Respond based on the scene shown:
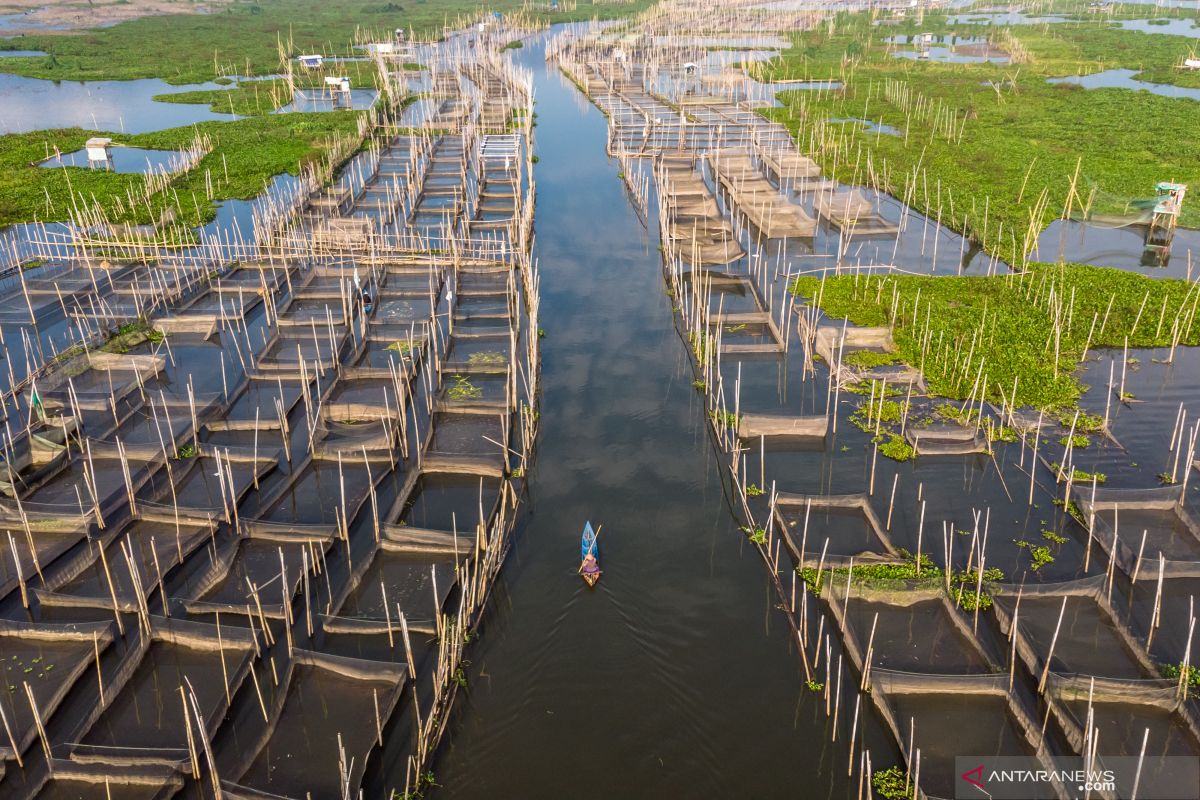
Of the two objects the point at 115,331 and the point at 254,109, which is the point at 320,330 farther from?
the point at 254,109

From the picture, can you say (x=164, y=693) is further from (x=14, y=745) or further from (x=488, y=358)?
(x=488, y=358)

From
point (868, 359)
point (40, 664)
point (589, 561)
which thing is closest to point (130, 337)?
point (40, 664)

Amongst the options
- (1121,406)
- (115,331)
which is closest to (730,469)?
(1121,406)

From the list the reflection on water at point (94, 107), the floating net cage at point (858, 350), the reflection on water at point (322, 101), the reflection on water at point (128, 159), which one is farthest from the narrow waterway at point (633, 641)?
the reflection on water at point (94, 107)

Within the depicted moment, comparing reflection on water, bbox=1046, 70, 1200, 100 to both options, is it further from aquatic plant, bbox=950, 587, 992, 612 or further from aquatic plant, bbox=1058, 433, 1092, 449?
aquatic plant, bbox=950, 587, 992, 612

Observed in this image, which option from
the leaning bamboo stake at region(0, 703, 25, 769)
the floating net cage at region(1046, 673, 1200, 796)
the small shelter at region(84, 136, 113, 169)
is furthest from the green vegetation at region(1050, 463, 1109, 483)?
the small shelter at region(84, 136, 113, 169)

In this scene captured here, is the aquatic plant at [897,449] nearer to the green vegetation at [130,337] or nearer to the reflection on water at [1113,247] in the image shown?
the reflection on water at [1113,247]
